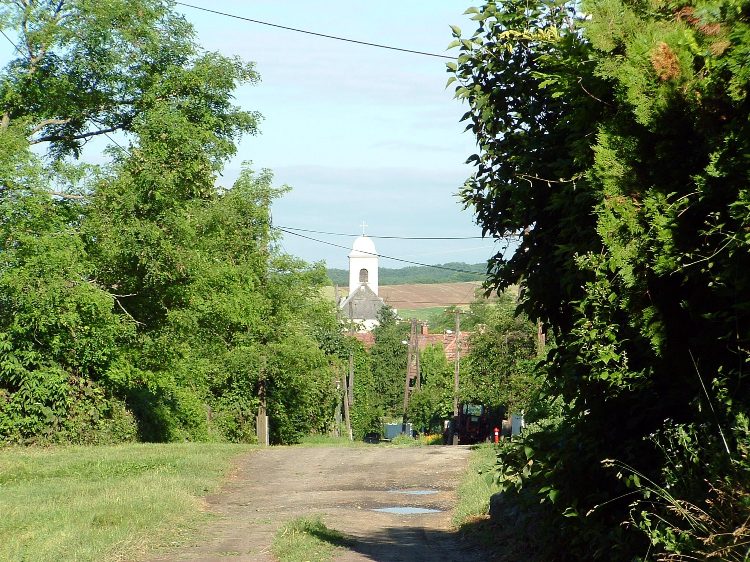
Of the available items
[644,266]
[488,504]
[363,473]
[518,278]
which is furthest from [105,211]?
[644,266]

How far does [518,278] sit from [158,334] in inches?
787

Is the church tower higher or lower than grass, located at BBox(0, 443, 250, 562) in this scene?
higher

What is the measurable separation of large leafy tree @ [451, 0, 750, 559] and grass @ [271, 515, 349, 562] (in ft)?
9.63

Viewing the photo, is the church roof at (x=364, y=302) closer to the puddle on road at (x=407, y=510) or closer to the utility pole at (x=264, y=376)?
the utility pole at (x=264, y=376)

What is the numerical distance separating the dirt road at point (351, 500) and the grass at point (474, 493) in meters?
0.21

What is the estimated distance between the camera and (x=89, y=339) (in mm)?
24906

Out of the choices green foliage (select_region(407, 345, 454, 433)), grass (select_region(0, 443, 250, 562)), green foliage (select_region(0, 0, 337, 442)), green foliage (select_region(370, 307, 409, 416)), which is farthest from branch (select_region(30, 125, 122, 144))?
green foliage (select_region(370, 307, 409, 416))

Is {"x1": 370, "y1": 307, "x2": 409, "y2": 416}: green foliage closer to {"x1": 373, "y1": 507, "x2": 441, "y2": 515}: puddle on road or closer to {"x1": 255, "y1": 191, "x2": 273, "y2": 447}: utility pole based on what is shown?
{"x1": 255, "y1": 191, "x2": 273, "y2": 447}: utility pole

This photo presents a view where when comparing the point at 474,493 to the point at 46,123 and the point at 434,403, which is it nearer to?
the point at 46,123

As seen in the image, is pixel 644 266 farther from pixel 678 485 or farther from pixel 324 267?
pixel 324 267

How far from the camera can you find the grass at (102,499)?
Answer: 33.4 feet

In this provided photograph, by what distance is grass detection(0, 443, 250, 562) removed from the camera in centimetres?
1020

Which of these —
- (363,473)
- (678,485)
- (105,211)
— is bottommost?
(363,473)

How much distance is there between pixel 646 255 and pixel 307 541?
5.80 metres
